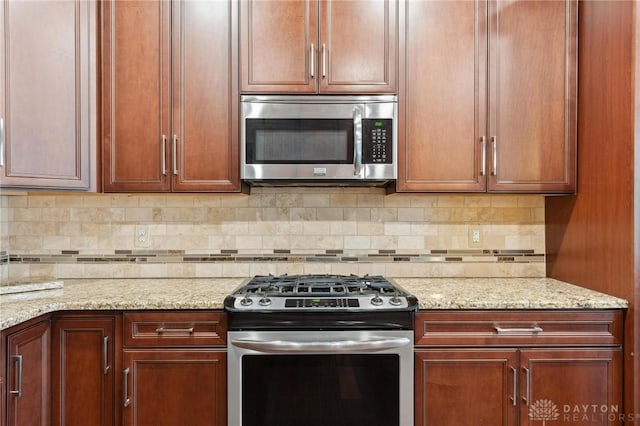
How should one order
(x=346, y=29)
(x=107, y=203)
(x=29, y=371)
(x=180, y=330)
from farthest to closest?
1. (x=107, y=203)
2. (x=346, y=29)
3. (x=180, y=330)
4. (x=29, y=371)

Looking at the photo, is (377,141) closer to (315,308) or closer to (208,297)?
(315,308)

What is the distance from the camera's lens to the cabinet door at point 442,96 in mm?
2146

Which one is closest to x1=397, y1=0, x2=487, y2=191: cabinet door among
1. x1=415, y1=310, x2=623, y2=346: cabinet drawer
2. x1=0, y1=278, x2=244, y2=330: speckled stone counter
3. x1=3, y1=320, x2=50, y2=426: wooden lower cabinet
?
x1=415, y1=310, x2=623, y2=346: cabinet drawer

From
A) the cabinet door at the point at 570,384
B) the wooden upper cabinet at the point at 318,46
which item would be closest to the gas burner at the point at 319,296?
the cabinet door at the point at 570,384

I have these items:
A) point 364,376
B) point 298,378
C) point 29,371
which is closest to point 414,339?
point 364,376

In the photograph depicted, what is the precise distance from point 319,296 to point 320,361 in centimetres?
27

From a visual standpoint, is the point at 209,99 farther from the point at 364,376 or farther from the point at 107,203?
the point at 364,376

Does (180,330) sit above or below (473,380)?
above

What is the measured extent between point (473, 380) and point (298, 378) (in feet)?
2.45

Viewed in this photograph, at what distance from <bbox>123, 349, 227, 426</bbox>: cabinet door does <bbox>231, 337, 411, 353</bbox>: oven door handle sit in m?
0.18

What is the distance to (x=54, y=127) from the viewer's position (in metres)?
2.00

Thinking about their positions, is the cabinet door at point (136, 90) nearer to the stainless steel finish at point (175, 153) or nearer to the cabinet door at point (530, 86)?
the stainless steel finish at point (175, 153)

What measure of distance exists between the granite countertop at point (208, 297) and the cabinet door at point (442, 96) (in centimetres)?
52

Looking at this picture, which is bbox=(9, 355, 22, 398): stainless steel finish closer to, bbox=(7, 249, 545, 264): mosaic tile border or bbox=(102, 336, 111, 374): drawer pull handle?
bbox=(102, 336, 111, 374): drawer pull handle
